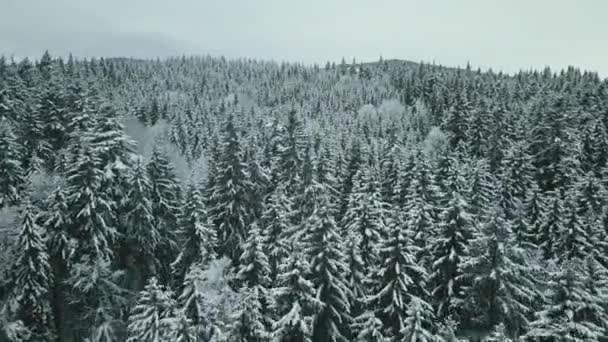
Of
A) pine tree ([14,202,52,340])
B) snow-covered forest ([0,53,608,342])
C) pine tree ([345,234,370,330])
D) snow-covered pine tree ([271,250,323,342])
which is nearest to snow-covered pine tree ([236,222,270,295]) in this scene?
snow-covered forest ([0,53,608,342])

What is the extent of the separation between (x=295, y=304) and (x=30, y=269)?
18446 millimetres

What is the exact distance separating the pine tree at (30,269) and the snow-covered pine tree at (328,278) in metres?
17.8

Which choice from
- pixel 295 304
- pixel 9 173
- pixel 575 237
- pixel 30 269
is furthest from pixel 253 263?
pixel 9 173

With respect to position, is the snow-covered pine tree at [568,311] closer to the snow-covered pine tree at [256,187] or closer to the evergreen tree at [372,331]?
the evergreen tree at [372,331]

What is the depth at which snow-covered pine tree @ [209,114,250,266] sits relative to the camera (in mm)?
36750

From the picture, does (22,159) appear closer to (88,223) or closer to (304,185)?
(88,223)

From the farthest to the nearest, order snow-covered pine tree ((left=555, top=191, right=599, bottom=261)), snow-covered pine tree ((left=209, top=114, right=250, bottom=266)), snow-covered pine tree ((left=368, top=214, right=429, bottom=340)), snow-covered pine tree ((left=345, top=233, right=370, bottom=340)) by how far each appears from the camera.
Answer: snow-covered pine tree ((left=209, top=114, right=250, bottom=266)), snow-covered pine tree ((left=555, top=191, right=599, bottom=261)), snow-covered pine tree ((left=345, top=233, right=370, bottom=340)), snow-covered pine tree ((left=368, top=214, right=429, bottom=340))

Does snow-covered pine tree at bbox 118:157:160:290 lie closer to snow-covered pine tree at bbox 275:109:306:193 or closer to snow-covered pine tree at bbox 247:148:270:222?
snow-covered pine tree at bbox 247:148:270:222

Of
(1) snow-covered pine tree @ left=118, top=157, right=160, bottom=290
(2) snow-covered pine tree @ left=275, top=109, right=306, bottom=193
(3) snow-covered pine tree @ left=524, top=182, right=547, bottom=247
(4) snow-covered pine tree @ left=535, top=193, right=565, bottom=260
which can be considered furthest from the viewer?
(2) snow-covered pine tree @ left=275, top=109, right=306, bottom=193

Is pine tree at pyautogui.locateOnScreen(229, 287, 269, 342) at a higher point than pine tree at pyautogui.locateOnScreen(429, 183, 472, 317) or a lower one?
lower

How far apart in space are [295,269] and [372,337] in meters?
4.80

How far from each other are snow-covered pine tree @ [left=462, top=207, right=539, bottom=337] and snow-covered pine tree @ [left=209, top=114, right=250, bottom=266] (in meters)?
20.6

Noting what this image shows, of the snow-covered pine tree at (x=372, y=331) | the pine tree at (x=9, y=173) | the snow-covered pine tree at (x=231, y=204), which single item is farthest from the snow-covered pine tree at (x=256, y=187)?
the pine tree at (x=9, y=173)

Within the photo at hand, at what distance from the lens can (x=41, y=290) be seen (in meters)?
27.6
